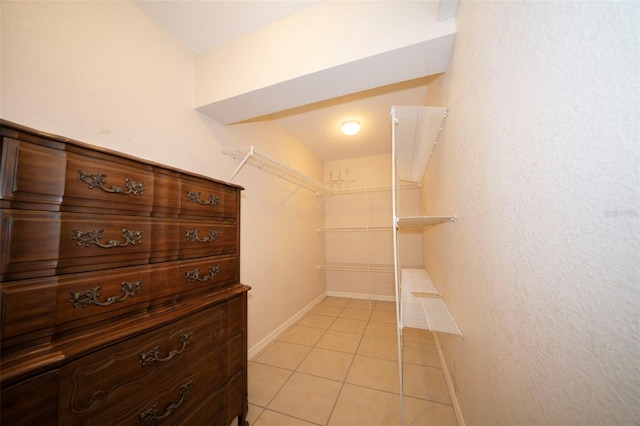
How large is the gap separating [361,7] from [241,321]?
1.94 m

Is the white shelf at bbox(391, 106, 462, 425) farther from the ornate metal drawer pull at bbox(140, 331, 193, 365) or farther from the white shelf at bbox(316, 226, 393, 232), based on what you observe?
the white shelf at bbox(316, 226, 393, 232)

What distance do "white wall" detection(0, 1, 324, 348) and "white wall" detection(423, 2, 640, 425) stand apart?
1707mm

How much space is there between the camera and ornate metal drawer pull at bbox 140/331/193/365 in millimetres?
747

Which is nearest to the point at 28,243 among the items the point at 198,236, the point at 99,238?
the point at 99,238

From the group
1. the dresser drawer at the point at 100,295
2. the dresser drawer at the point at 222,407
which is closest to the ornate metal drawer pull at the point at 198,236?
the dresser drawer at the point at 100,295

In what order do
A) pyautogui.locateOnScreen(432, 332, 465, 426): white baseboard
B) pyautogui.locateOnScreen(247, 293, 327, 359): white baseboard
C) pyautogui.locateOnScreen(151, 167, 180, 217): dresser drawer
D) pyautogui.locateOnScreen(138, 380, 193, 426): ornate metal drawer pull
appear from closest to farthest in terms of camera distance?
pyautogui.locateOnScreen(138, 380, 193, 426): ornate metal drawer pull
pyautogui.locateOnScreen(151, 167, 180, 217): dresser drawer
pyautogui.locateOnScreen(432, 332, 465, 426): white baseboard
pyautogui.locateOnScreen(247, 293, 327, 359): white baseboard

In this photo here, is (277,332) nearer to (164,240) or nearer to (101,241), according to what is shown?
(164,240)

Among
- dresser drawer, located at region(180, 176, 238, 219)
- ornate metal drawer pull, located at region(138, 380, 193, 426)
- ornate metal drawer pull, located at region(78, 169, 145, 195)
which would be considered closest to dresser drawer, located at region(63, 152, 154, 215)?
ornate metal drawer pull, located at region(78, 169, 145, 195)

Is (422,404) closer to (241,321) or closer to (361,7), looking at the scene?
(241,321)

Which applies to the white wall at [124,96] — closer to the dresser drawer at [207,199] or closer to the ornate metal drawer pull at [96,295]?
the dresser drawer at [207,199]

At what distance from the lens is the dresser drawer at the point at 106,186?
63 centimetres

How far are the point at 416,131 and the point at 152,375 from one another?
1.89 metres

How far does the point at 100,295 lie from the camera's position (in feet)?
2.19

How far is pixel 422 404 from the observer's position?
1357 mm
